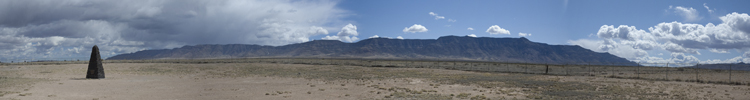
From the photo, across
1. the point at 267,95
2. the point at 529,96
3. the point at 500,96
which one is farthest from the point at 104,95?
the point at 529,96

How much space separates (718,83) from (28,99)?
138ft

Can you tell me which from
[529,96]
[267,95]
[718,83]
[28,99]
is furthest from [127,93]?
[718,83]

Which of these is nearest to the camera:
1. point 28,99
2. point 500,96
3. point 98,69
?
point 28,99

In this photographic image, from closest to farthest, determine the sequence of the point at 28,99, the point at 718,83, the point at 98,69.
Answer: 1. the point at 28,99
2. the point at 718,83
3. the point at 98,69

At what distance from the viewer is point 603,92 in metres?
24.7

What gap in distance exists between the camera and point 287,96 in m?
22.4

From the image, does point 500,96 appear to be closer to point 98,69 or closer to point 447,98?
point 447,98

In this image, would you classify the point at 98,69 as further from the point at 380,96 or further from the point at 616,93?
the point at 616,93

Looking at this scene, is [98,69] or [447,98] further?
[98,69]

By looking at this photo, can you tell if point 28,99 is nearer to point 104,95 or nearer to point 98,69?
point 104,95

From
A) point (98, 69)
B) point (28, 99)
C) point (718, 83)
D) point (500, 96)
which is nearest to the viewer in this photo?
point (28, 99)

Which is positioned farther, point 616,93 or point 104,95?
point 616,93

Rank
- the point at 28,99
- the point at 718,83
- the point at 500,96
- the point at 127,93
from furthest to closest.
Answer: the point at 718,83 → the point at 127,93 → the point at 500,96 → the point at 28,99

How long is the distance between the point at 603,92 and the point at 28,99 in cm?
2935
